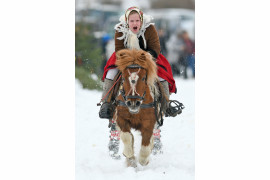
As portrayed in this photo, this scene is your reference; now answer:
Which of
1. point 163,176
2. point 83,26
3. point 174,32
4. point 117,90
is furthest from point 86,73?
point 163,176

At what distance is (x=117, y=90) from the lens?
4438 millimetres

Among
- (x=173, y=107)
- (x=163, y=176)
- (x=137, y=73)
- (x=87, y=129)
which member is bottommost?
(x=163, y=176)

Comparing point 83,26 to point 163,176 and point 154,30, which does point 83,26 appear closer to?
point 154,30

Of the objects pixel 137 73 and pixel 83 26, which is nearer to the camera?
pixel 137 73

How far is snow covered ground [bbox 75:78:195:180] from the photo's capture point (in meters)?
4.55

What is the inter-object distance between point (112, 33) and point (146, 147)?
5.50 ft

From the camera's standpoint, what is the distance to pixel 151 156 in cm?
475

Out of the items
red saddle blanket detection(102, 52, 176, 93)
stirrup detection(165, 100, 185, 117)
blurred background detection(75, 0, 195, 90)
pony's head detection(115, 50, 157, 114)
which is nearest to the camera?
pony's head detection(115, 50, 157, 114)

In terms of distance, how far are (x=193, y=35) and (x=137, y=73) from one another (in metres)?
1.45

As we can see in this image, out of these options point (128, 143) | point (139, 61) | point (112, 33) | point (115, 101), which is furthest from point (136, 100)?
point (112, 33)

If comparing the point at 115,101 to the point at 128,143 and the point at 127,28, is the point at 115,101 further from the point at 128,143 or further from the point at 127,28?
the point at 127,28

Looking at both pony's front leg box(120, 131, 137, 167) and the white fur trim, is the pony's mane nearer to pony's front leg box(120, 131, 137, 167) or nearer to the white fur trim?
the white fur trim

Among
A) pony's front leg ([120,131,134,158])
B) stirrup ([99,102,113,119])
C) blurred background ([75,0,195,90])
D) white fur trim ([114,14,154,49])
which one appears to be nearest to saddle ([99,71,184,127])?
stirrup ([99,102,113,119])

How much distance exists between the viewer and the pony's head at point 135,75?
12.8 ft
